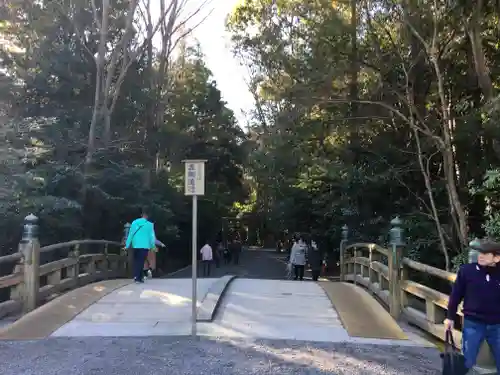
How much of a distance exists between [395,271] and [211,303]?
2.79 m

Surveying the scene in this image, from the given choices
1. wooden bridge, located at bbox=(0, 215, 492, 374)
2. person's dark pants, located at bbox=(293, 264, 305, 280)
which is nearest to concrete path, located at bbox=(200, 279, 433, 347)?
wooden bridge, located at bbox=(0, 215, 492, 374)

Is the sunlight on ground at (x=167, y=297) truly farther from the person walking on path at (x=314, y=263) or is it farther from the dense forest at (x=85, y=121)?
the person walking on path at (x=314, y=263)

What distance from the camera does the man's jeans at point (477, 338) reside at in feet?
15.4

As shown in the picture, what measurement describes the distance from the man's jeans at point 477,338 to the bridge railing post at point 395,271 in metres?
3.59

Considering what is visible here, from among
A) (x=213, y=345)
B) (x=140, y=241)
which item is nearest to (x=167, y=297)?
(x=140, y=241)

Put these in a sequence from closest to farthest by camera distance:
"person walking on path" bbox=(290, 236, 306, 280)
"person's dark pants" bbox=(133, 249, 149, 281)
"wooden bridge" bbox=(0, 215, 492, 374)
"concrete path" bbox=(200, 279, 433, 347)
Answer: "concrete path" bbox=(200, 279, 433, 347) < "wooden bridge" bbox=(0, 215, 492, 374) < "person's dark pants" bbox=(133, 249, 149, 281) < "person walking on path" bbox=(290, 236, 306, 280)

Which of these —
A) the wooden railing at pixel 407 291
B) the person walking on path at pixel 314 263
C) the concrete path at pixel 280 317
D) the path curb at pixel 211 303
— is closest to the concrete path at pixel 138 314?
the path curb at pixel 211 303

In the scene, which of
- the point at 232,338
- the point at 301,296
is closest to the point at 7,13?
the point at 301,296

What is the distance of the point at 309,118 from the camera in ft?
61.7

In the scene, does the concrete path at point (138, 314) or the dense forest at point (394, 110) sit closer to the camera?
the concrete path at point (138, 314)

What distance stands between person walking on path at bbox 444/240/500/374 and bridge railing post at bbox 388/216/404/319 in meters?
3.55

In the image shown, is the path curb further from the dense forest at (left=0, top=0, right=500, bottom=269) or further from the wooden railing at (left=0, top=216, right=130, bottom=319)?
the dense forest at (left=0, top=0, right=500, bottom=269)

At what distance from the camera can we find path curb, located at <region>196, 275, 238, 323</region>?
7660mm

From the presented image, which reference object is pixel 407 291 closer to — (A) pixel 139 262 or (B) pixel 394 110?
(A) pixel 139 262
